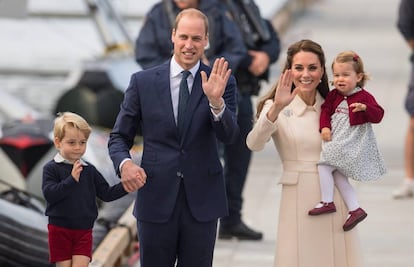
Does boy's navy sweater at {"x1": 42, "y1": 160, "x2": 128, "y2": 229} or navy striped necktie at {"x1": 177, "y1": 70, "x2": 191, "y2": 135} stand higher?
navy striped necktie at {"x1": 177, "y1": 70, "x2": 191, "y2": 135}

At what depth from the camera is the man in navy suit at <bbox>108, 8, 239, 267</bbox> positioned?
24.7 ft

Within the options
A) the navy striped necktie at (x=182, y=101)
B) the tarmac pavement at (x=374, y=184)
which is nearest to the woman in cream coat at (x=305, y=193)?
the navy striped necktie at (x=182, y=101)

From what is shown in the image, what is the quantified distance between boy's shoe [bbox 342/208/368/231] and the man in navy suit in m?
0.59

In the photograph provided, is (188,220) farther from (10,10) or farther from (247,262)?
(10,10)

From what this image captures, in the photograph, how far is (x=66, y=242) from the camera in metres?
7.57

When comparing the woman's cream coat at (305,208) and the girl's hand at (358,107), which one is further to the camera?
the woman's cream coat at (305,208)

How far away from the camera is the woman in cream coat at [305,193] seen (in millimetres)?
7762

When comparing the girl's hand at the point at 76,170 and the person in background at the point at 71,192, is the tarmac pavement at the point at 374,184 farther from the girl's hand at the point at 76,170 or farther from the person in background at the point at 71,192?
the girl's hand at the point at 76,170

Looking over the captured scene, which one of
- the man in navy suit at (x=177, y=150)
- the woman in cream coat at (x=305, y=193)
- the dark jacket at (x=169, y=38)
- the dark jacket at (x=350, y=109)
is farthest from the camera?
the dark jacket at (x=169, y=38)

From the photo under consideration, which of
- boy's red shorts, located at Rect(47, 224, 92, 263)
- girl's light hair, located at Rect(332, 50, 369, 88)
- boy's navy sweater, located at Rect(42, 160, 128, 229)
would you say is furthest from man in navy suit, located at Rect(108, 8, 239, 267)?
girl's light hair, located at Rect(332, 50, 369, 88)

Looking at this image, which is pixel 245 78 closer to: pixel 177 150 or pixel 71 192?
pixel 177 150

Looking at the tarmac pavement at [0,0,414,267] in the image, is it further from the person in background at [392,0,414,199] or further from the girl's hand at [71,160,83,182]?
the girl's hand at [71,160,83,182]

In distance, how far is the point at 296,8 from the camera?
31.7 meters

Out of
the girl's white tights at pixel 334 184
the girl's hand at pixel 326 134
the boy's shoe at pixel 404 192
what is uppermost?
the girl's hand at pixel 326 134
